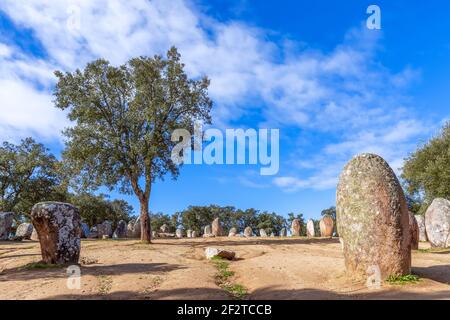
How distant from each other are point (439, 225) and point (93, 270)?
21.9 metres

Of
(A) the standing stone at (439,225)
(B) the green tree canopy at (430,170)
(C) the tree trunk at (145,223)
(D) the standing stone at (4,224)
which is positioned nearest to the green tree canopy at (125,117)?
(C) the tree trunk at (145,223)

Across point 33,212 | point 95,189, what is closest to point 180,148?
point 95,189

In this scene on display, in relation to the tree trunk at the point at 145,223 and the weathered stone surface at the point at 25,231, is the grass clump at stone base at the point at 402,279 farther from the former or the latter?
the weathered stone surface at the point at 25,231

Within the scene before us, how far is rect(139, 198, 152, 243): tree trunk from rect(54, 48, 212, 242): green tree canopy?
0.23ft

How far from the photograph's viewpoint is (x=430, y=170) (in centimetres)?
4316

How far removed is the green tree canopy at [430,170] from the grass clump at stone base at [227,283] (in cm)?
3326

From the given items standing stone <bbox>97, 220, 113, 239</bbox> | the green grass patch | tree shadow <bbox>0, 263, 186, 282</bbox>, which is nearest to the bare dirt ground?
tree shadow <bbox>0, 263, 186, 282</bbox>

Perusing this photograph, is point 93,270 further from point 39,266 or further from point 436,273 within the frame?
point 436,273

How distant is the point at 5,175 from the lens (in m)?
47.9

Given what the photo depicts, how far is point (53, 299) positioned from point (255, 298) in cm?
530

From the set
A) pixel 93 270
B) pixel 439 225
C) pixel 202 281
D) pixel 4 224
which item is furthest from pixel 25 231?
pixel 439 225

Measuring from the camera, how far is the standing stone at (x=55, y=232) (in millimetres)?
16578

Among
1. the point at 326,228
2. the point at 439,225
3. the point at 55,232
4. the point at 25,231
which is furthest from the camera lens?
the point at 326,228

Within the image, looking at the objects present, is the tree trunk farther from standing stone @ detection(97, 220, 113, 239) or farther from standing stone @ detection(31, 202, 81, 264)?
standing stone @ detection(97, 220, 113, 239)
